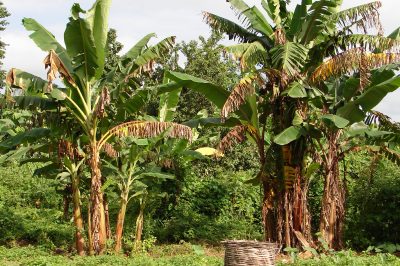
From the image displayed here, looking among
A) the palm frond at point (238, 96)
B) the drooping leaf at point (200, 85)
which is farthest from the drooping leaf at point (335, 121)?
the drooping leaf at point (200, 85)

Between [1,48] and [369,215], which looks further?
[1,48]

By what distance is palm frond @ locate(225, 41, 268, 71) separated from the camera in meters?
9.73

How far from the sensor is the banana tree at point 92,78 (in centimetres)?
935

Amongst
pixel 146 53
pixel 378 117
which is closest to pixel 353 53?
pixel 378 117

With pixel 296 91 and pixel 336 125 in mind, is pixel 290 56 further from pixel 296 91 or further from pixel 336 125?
pixel 336 125

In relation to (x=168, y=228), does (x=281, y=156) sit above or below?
above

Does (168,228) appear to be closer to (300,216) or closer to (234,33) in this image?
(300,216)

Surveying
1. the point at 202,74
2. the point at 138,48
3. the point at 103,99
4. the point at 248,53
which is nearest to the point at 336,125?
the point at 248,53

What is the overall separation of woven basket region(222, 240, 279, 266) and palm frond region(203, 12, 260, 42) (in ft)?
16.6

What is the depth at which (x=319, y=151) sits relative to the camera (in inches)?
444

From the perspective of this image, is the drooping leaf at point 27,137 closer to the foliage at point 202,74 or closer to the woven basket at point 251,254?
the woven basket at point 251,254

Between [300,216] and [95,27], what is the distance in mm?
5293

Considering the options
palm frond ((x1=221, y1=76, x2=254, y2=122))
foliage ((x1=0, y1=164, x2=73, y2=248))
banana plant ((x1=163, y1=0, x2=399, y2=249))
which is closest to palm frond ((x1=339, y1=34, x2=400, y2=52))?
banana plant ((x1=163, y1=0, x2=399, y2=249))

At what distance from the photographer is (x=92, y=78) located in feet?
33.4
